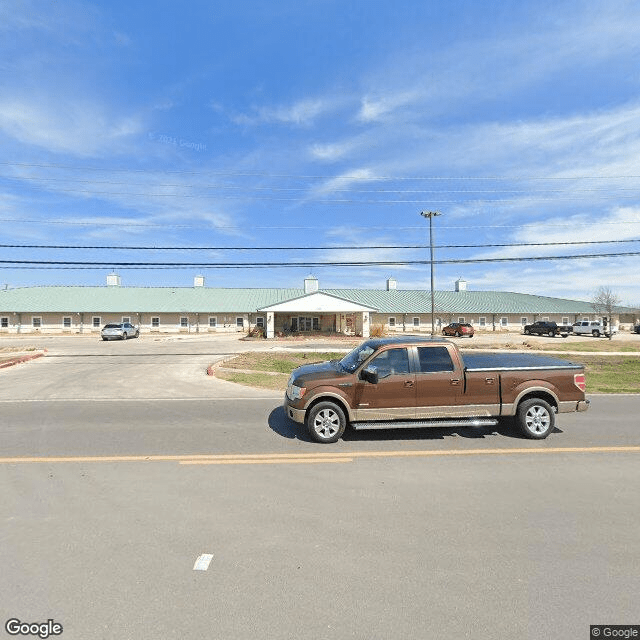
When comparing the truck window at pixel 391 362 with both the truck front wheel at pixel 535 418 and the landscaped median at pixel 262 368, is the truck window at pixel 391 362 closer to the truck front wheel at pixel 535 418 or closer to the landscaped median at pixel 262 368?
the truck front wheel at pixel 535 418

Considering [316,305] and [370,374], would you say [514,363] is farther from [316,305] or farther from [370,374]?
[316,305]

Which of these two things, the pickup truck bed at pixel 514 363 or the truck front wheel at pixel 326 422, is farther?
the pickup truck bed at pixel 514 363

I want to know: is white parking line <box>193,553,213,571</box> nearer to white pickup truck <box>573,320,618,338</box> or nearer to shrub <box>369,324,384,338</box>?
shrub <box>369,324,384,338</box>

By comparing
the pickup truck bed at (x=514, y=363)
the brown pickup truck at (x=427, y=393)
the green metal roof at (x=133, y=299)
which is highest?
the green metal roof at (x=133, y=299)

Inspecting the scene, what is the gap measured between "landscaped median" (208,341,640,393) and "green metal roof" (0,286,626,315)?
23.9m

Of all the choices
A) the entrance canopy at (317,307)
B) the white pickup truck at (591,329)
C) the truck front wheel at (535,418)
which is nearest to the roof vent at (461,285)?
the white pickup truck at (591,329)

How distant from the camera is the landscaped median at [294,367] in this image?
12562mm

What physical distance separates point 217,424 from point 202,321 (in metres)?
42.7

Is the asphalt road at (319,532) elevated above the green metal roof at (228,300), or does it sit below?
below

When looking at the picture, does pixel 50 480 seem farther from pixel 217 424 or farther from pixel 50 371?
pixel 50 371

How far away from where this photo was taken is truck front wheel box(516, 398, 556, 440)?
686cm

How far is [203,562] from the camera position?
329 centimetres

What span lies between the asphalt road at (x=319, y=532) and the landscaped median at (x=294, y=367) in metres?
5.80

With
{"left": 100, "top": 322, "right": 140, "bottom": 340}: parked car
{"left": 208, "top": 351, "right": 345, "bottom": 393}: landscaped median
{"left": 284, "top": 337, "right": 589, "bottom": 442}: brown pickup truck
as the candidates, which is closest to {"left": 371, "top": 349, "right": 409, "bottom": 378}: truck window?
{"left": 284, "top": 337, "right": 589, "bottom": 442}: brown pickup truck
